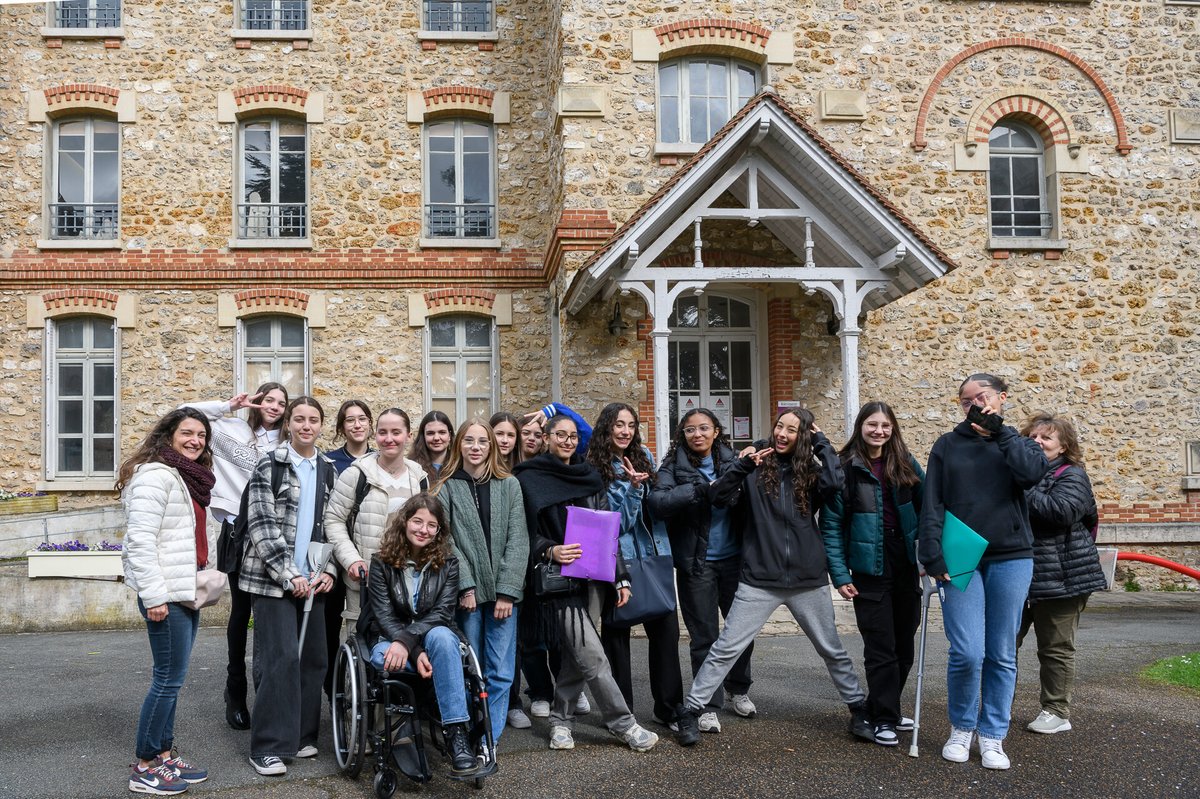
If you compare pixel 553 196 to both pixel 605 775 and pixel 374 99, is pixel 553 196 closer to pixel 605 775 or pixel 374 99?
pixel 374 99

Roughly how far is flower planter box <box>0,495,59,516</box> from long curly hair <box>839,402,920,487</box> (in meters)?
9.92

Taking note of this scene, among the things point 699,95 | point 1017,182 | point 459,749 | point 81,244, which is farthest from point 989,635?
point 81,244

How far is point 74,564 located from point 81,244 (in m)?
5.00

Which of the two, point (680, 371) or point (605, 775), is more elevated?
point (680, 371)

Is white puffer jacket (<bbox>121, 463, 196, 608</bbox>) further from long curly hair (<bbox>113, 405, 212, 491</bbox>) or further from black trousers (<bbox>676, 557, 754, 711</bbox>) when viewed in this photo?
black trousers (<bbox>676, 557, 754, 711</bbox>)

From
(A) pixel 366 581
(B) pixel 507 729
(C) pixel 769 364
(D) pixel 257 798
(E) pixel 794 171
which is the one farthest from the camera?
(C) pixel 769 364

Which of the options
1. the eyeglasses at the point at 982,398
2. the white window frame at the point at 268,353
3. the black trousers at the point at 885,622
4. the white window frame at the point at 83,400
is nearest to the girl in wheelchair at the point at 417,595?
the black trousers at the point at 885,622

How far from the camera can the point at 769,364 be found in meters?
12.4

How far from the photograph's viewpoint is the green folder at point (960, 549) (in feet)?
16.5

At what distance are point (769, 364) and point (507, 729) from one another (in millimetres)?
7391

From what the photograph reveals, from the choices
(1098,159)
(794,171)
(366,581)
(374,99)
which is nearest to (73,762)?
(366,581)

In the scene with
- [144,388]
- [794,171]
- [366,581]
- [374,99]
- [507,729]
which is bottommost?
[507,729]

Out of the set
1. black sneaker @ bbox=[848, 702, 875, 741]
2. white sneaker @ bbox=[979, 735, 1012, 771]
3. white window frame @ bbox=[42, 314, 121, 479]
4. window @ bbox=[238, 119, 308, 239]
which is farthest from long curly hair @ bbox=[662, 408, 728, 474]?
white window frame @ bbox=[42, 314, 121, 479]

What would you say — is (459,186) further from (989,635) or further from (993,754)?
(993,754)
